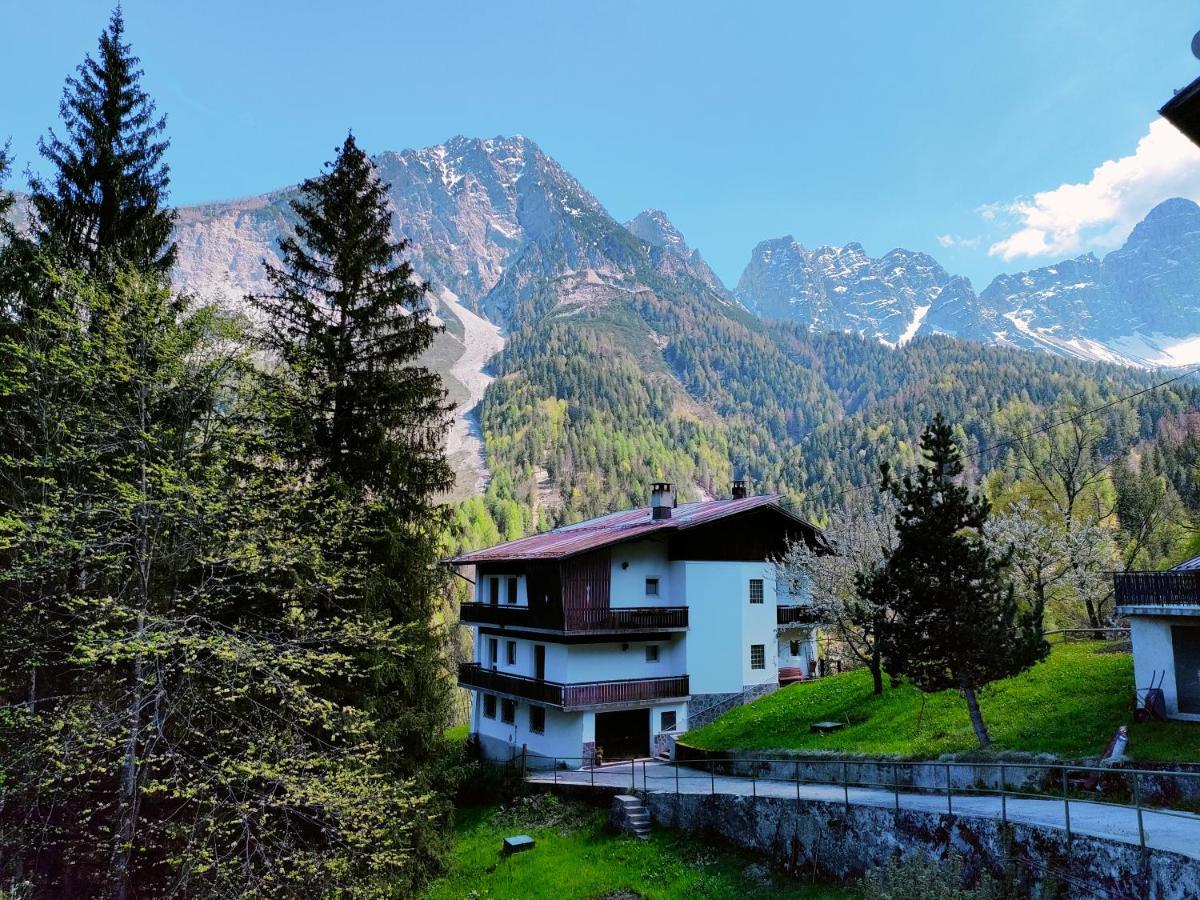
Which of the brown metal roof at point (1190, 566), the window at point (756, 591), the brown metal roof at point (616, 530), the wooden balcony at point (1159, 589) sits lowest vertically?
the window at point (756, 591)

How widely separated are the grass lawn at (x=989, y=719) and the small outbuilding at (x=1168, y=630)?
44.8 inches

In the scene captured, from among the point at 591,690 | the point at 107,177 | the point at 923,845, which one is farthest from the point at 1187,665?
the point at 107,177

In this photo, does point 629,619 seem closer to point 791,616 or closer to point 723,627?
point 723,627

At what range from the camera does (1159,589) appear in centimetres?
2242

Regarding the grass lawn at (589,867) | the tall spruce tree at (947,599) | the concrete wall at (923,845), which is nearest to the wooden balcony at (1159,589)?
the tall spruce tree at (947,599)

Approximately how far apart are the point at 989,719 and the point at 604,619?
15.9 meters

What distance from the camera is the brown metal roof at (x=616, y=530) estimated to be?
113 ft

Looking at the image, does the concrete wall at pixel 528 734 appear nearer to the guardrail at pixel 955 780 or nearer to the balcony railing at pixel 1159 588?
the guardrail at pixel 955 780

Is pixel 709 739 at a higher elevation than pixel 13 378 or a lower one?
lower

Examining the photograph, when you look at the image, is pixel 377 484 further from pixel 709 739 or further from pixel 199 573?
pixel 709 739

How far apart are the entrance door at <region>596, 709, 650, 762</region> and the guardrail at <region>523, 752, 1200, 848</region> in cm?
80

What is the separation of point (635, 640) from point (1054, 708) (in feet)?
56.6

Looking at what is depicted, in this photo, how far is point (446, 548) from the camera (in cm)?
1953

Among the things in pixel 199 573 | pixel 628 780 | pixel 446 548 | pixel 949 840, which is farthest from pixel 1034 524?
pixel 199 573
